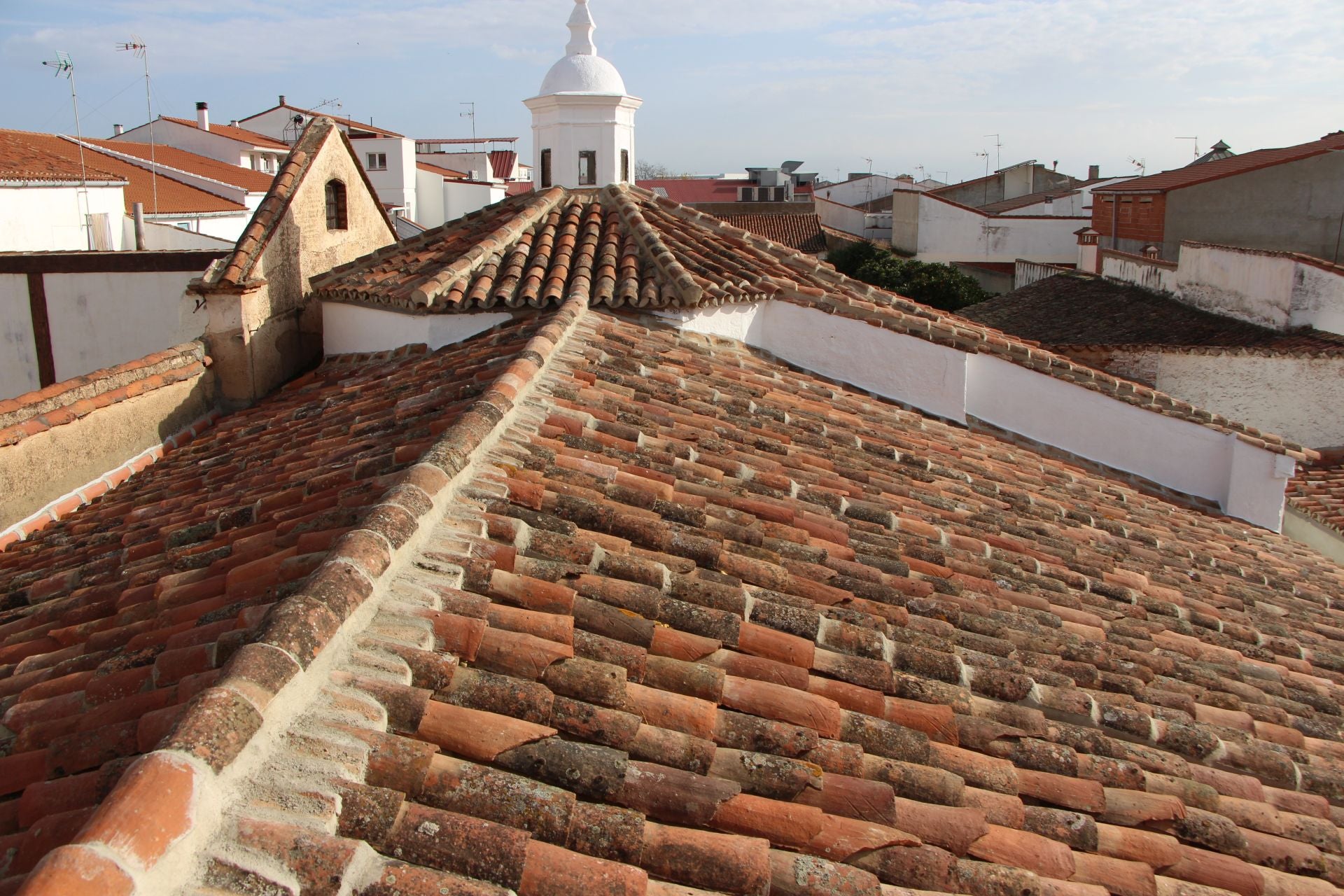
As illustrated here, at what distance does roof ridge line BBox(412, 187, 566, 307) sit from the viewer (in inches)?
344

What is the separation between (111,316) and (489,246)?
6269 millimetres

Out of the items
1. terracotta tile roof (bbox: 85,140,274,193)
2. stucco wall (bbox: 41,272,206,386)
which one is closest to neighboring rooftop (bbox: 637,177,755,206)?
terracotta tile roof (bbox: 85,140,274,193)

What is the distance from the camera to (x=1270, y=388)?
17.6 metres

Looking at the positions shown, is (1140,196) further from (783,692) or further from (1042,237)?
(783,692)

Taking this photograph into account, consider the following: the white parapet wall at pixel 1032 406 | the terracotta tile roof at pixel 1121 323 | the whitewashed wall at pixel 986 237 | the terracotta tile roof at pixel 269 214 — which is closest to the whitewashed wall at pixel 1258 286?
the terracotta tile roof at pixel 1121 323

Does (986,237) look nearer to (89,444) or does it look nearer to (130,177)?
(130,177)

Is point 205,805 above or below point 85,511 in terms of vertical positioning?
above

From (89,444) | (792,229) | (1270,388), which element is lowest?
(1270,388)

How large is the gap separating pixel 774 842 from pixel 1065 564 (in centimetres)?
418

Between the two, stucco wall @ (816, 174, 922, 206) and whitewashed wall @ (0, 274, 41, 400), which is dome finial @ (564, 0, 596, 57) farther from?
stucco wall @ (816, 174, 922, 206)

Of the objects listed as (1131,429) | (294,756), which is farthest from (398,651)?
(1131,429)

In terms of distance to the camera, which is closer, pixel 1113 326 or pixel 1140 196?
pixel 1113 326

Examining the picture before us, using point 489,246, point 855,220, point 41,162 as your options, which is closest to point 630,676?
point 489,246

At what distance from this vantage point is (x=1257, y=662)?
6332 millimetres
